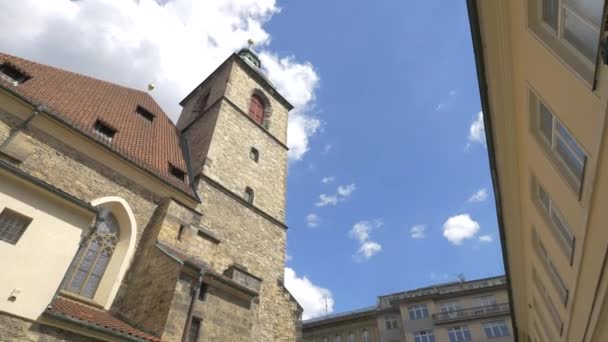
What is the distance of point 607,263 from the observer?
3.59 metres

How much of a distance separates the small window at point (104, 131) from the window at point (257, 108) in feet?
25.1

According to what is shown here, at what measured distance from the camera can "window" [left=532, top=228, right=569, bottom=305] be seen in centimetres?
679

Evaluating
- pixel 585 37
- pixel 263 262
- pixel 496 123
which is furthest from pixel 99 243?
pixel 585 37

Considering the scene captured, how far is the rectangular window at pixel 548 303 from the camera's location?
26.2 feet

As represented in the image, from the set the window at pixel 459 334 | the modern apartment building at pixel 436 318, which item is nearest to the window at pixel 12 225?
the modern apartment building at pixel 436 318

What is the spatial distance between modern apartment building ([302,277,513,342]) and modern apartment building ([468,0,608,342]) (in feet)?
65.2

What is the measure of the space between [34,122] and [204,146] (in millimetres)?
6003

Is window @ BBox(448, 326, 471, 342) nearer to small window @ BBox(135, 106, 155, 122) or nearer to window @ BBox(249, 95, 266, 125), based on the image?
window @ BBox(249, 95, 266, 125)

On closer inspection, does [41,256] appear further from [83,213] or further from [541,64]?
[541,64]

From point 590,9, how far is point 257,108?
1603 cm

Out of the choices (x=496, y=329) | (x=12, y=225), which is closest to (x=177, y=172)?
(x=12, y=225)

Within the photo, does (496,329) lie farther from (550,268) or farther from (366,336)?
(550,268)

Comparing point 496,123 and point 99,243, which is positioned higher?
point 496,123

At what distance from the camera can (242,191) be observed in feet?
44.8
